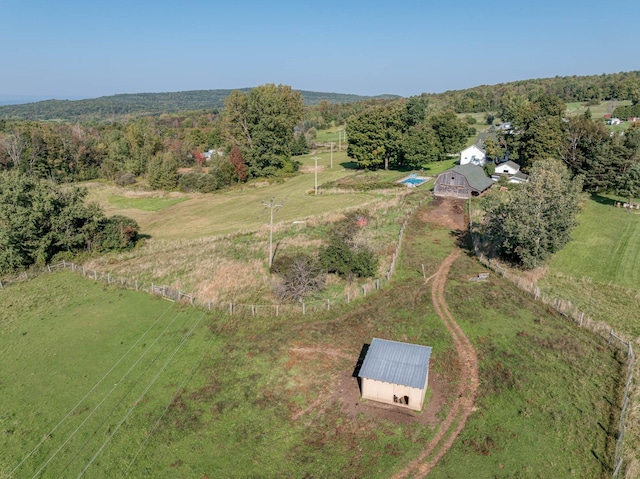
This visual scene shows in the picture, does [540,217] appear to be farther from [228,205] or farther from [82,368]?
[228,205]

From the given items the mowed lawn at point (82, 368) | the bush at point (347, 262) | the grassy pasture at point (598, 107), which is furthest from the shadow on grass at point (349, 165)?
the grassy pasture at point (598, 107)

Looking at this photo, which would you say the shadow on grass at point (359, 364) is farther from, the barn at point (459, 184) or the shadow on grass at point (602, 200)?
Result: the shadow on grass at point (602, 200)

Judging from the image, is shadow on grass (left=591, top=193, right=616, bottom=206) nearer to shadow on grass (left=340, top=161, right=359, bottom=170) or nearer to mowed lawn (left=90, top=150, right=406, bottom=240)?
mowed lawn (left=90, top=150, right=406, bottom=240)

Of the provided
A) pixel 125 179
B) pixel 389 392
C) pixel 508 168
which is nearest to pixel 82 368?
pixel 389 392

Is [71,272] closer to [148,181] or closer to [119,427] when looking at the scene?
[119,427]

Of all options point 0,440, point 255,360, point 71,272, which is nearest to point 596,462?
point 255,360
